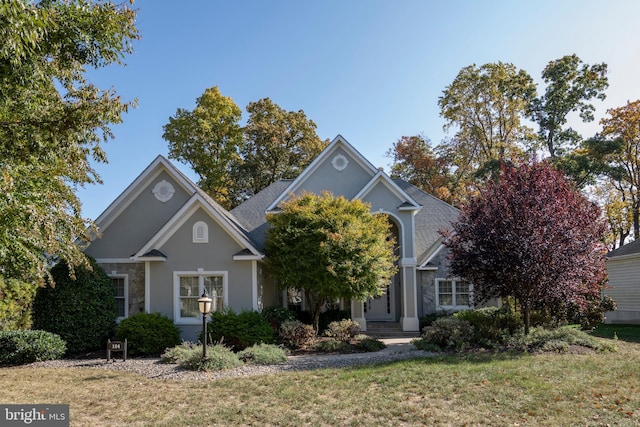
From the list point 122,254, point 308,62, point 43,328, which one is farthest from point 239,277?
point 308,62

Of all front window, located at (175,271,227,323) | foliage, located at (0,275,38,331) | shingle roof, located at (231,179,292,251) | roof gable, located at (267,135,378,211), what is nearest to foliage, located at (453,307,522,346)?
roof gable, located at (267,135,378,211)

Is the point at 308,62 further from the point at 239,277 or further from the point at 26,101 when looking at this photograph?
the point at 26,101

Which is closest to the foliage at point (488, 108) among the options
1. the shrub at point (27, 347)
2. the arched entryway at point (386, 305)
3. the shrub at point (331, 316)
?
the arched entryway at point (386, 305)

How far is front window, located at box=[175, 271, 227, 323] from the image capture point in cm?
1448

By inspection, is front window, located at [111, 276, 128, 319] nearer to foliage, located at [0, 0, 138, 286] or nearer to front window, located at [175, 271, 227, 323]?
front window, located at [175, 271, 227, 323]

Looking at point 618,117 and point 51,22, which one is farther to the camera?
point 618,117

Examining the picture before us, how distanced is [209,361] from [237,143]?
22.6m

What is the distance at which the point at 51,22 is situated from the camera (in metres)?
7.11

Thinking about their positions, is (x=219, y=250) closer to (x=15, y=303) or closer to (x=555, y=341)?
(x=15, y=303)

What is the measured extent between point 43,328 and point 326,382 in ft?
30.6

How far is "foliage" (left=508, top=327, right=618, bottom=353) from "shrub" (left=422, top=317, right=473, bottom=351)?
1124mm

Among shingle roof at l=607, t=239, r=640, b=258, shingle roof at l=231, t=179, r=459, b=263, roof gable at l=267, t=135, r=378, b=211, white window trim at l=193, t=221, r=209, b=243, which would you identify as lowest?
shingle roof at l=607, t=239, r=640, b=258

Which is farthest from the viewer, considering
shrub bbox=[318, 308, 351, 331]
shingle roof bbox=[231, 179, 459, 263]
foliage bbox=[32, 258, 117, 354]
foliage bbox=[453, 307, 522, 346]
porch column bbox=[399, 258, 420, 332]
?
shingle roof bbox=[231, 179, 459, 263]

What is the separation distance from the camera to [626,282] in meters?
22.9
